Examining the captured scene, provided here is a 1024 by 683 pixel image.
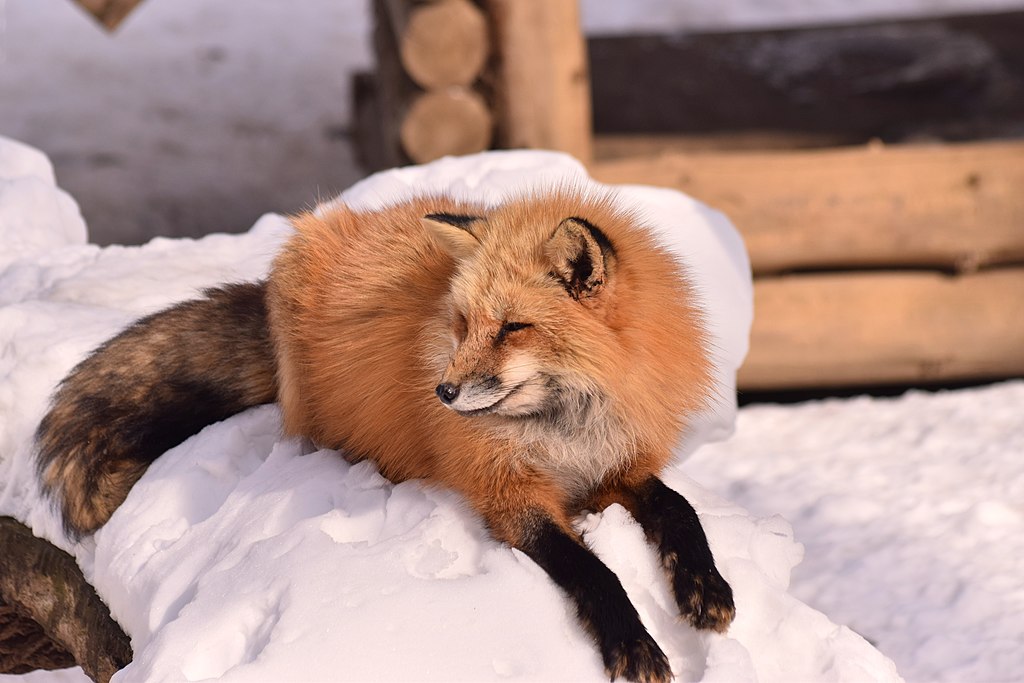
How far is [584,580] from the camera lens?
1.81 metres

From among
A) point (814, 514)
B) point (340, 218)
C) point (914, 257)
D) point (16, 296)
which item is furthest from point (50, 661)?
point (914, 257)

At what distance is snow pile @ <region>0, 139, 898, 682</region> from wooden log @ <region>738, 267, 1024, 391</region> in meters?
2.55

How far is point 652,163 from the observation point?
4574 mm

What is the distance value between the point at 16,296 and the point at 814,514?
8.68 feet

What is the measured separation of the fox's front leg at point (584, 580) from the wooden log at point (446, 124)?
289cm

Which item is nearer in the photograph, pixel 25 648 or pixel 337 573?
pixel 337 573

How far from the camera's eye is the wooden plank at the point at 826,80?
603 cm

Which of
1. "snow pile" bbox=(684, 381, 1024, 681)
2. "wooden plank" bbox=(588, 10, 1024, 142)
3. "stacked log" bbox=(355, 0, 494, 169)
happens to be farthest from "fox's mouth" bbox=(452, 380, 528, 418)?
"wooden plank" bbox=(588, 10, 1024, 142)

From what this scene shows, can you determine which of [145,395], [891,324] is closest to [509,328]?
[145,395]

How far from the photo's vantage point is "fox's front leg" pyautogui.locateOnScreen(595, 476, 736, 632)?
1.83 meters

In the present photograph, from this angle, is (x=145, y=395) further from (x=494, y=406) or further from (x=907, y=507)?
(x=907, y=507)

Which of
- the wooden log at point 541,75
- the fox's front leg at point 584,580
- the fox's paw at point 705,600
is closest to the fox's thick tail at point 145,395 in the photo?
the fox's front leg at point 584,580

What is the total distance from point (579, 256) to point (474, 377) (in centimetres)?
27

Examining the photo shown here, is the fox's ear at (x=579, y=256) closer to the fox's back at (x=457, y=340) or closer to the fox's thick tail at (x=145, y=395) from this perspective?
the fox's back at (x=457, y=340)
